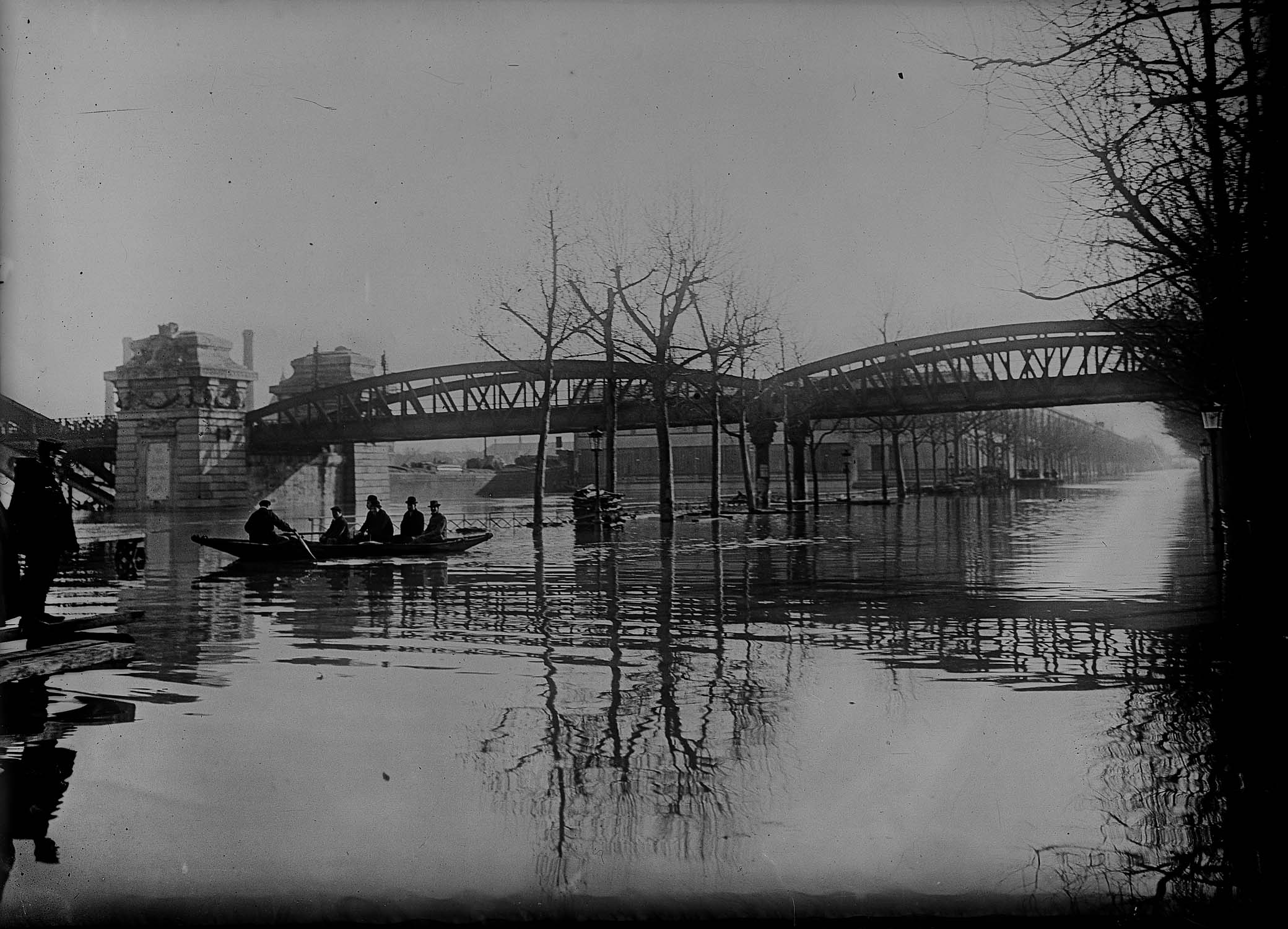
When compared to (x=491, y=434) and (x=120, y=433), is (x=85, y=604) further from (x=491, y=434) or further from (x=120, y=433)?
(x=491, y=434)

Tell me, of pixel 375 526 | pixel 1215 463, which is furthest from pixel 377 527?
pixel 1215 463

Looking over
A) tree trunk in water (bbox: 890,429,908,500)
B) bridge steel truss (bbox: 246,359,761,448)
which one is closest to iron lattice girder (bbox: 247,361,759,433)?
bridge steel truss (bbox: 246,359,761,448)

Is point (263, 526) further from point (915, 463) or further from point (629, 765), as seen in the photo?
point (915, 463)

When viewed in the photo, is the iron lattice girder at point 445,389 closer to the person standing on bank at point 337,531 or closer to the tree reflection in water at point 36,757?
the person standing on bank at point 337,531

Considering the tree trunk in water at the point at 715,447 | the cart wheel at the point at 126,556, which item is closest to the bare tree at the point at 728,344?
the tree trunk in water at the point at 715,447

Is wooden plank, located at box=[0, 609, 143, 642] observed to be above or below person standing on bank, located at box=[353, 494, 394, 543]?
below

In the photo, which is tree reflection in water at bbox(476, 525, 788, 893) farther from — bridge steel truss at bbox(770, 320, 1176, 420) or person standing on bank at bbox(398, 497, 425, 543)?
bridge steel truss at bbox(770, 320, 1176, 420)
